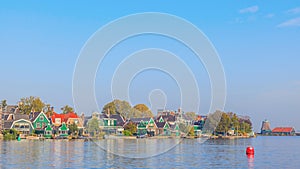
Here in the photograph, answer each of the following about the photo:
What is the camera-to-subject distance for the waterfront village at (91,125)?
71312 mm

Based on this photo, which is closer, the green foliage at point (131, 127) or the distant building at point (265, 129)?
the green foliage at point (131, 127)

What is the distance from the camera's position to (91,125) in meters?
70.2

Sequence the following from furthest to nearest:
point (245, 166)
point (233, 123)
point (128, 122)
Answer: point (233, 123)
point (128, 122)
point (245, 166)

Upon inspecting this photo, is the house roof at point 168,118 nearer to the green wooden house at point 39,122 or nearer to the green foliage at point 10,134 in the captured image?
the green wooden house at point 39,122

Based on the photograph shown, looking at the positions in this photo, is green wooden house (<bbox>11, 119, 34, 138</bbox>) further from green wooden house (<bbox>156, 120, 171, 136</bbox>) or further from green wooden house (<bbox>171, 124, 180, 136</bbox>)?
green wooden house (<bbox>171, 124, 180, 136</bbox>)

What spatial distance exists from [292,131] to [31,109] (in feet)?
413

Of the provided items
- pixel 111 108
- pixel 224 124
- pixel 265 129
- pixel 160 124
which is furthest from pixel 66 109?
pixel 265 129

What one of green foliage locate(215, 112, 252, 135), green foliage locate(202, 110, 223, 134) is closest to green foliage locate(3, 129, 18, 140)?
green foliage locate(202, 110, 223, 134)

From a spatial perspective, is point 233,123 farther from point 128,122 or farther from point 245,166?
point 245,166

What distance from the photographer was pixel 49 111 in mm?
86812

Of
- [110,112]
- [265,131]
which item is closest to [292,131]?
[265,131]

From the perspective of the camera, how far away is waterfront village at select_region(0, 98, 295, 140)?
71.3 metres

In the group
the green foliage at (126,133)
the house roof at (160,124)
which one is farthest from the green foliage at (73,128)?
the house roof at (160,124)

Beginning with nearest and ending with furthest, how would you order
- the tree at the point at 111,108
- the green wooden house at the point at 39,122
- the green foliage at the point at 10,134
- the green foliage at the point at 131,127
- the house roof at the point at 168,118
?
the green foliage at the point at 10,134 < the green wooden house at the point at 39,122 < the green foliage at the point at 131,127 < the house roof at the point at 168,118 < the tree at the point at 111,108
